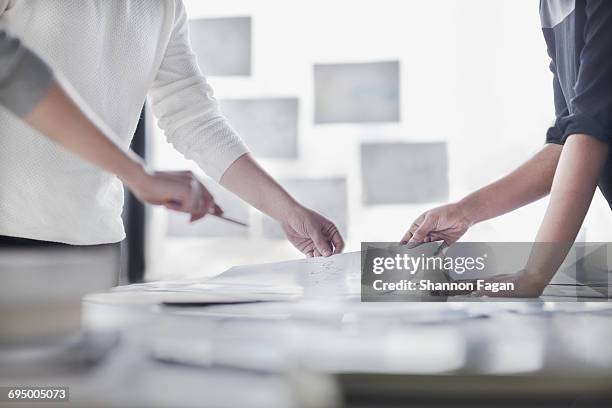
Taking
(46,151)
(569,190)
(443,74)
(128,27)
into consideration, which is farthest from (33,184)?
(443,74)

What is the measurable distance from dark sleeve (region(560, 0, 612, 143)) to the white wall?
889 mm

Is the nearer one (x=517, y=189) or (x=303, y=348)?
(x=303, y=348)

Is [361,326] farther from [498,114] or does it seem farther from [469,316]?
[498,114]

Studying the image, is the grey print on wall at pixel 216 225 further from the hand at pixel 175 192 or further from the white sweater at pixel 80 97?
the hand at pixel 175 192

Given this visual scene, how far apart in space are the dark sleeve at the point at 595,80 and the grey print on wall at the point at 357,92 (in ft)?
3.26

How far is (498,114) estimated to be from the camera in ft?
5.02

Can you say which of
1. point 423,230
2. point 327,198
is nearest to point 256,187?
point 423,230

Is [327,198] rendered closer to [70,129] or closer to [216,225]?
[216,225]

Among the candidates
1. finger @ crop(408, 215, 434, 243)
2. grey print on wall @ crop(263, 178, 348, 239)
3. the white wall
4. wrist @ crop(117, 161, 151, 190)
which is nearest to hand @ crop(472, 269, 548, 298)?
finger @ crop(408, 215, 434, 243)

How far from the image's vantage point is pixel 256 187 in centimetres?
77

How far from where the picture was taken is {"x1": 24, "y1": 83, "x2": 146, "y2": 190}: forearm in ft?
1.13

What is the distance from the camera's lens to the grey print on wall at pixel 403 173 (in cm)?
160

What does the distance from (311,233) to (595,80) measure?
1.34ft

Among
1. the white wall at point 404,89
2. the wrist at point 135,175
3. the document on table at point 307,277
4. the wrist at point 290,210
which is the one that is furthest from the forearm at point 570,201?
the white wall at point 404,89
